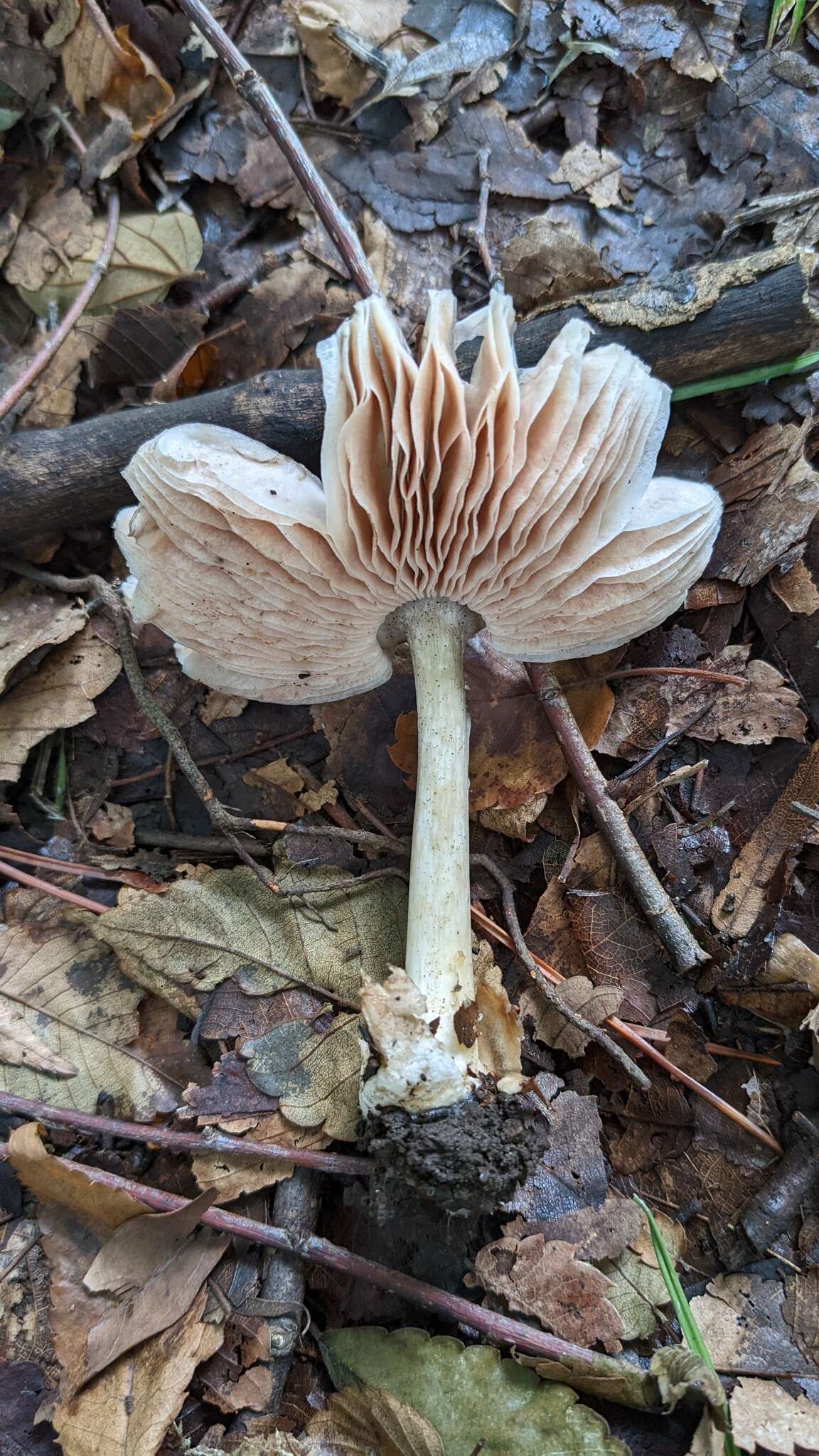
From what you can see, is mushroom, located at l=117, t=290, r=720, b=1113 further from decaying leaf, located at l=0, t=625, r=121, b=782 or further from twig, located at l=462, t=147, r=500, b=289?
twig, located at l=462, t=147, r=500, b=289

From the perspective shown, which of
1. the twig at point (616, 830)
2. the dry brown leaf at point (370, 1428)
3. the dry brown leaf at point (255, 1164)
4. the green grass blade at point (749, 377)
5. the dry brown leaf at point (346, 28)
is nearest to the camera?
the dry brown leaf at point (370, 1428)

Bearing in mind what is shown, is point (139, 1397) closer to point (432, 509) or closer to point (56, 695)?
point (56, 695)

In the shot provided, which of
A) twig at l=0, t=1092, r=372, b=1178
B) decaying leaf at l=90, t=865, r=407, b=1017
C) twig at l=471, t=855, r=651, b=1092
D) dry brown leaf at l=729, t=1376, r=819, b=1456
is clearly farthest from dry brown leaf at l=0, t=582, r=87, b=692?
dry brown leaf at l=729, t=1376, r=819, b=1456

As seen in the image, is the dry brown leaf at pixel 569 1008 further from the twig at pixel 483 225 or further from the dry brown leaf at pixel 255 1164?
the twig at pixel 483 225

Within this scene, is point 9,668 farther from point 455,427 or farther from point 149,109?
point 149,109

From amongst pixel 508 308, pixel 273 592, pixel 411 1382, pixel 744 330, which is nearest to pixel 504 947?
pixel 411 1382

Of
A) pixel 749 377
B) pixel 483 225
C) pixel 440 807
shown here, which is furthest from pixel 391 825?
pixel 483 225

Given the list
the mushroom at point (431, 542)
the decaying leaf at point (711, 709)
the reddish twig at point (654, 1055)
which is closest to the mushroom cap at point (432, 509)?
the mushroom at point (431, 542)
